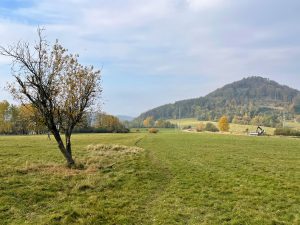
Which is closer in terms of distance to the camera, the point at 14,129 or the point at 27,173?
the point at 27,173

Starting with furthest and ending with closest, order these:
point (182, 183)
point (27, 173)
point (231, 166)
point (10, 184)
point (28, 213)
Answer: point (231, 166) → point (27, 173) → point (182, 183) → point (10, 184) → point (28, 213)

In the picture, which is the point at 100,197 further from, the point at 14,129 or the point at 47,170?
the point at 14,129

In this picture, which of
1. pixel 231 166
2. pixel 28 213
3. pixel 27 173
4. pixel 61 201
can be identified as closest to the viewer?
pixel 28 213

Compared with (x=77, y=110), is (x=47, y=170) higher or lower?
lower

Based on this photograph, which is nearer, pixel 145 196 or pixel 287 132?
pixel 145 196

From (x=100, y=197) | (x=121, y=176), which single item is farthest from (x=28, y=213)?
(x=121, y=176)

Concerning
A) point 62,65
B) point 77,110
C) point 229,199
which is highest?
point 62,65

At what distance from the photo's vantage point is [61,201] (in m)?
16.3

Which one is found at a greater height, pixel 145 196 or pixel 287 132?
pixel 287 132

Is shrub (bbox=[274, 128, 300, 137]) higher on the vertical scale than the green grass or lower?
higher

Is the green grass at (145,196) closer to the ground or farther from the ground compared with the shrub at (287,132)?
closer to the ground

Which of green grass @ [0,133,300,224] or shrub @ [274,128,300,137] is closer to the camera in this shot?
green grass @ [0,133,300,224]

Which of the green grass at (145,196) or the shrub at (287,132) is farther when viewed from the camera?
the shrub at (287,132)

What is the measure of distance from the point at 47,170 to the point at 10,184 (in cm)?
570
